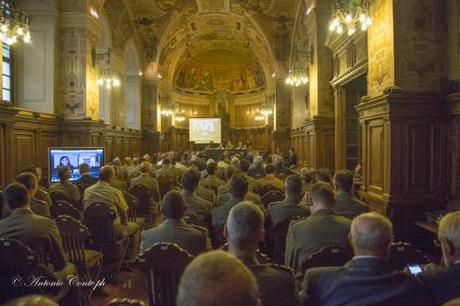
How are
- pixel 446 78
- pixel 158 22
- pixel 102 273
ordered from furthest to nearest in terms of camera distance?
pixel 158 22
pixel 446 78
pixel 102 273

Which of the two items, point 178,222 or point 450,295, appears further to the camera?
point 178,222

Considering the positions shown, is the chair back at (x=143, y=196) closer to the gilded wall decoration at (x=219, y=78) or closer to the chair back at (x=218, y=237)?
the chair back at (x=218, y=237)

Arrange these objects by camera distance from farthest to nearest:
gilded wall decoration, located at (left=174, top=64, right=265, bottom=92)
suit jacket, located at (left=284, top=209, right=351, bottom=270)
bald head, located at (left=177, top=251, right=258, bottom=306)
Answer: gilded wall decoration, located at (left=174, top=64, right=265, bottom=92), suit jacket, located at (left=284, top=209, right=351, bottom=270), bald head, located at (left=177, top=251, right=258, bottom=306)

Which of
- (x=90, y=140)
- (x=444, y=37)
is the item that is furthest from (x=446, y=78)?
(x=90, y=140)

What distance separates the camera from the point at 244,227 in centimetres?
267

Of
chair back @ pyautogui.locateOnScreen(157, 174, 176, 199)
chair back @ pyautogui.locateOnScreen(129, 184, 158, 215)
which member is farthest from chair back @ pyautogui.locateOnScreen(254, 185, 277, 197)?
chair back @ pyautogui.locateOnScreen(157, 174, 176, 199)

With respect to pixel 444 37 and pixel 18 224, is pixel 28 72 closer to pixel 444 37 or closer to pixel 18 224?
pixel 18 224

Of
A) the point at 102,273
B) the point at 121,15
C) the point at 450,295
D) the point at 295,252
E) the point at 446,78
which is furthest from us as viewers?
the point at 121,15

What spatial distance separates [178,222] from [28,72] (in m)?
10.4

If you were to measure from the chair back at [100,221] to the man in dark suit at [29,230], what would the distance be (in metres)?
1.51

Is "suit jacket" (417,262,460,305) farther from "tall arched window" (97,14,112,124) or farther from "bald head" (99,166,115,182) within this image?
"tall arched window" (97,14,112,124)

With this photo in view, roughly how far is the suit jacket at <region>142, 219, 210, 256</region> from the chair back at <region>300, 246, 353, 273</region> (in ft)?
3.60

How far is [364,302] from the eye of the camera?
2.27 metres

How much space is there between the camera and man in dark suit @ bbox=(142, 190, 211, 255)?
3.84 meters
